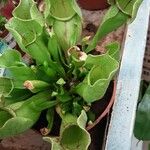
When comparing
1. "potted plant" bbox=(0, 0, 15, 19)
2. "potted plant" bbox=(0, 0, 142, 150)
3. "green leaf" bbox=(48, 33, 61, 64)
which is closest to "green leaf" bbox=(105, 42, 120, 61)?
"potted plant" bbox=(0, 0, 142, 150)

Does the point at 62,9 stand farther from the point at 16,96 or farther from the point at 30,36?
the point at 16,96

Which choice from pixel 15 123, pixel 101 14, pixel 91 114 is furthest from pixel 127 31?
pixel 15 123

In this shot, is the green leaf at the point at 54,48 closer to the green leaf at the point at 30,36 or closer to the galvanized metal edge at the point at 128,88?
the green leaf at the point at 30,36

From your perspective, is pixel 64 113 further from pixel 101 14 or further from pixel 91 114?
pixel 101 14

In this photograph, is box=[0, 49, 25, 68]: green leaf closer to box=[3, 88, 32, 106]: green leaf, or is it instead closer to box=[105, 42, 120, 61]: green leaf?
box=[3, 88, 32, 106]: green leaf

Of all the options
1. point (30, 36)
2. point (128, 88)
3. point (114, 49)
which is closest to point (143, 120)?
point (128, 88)

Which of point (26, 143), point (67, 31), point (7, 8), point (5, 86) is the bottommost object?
point (26, 143)

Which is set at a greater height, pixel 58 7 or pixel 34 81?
pixel 58 7
